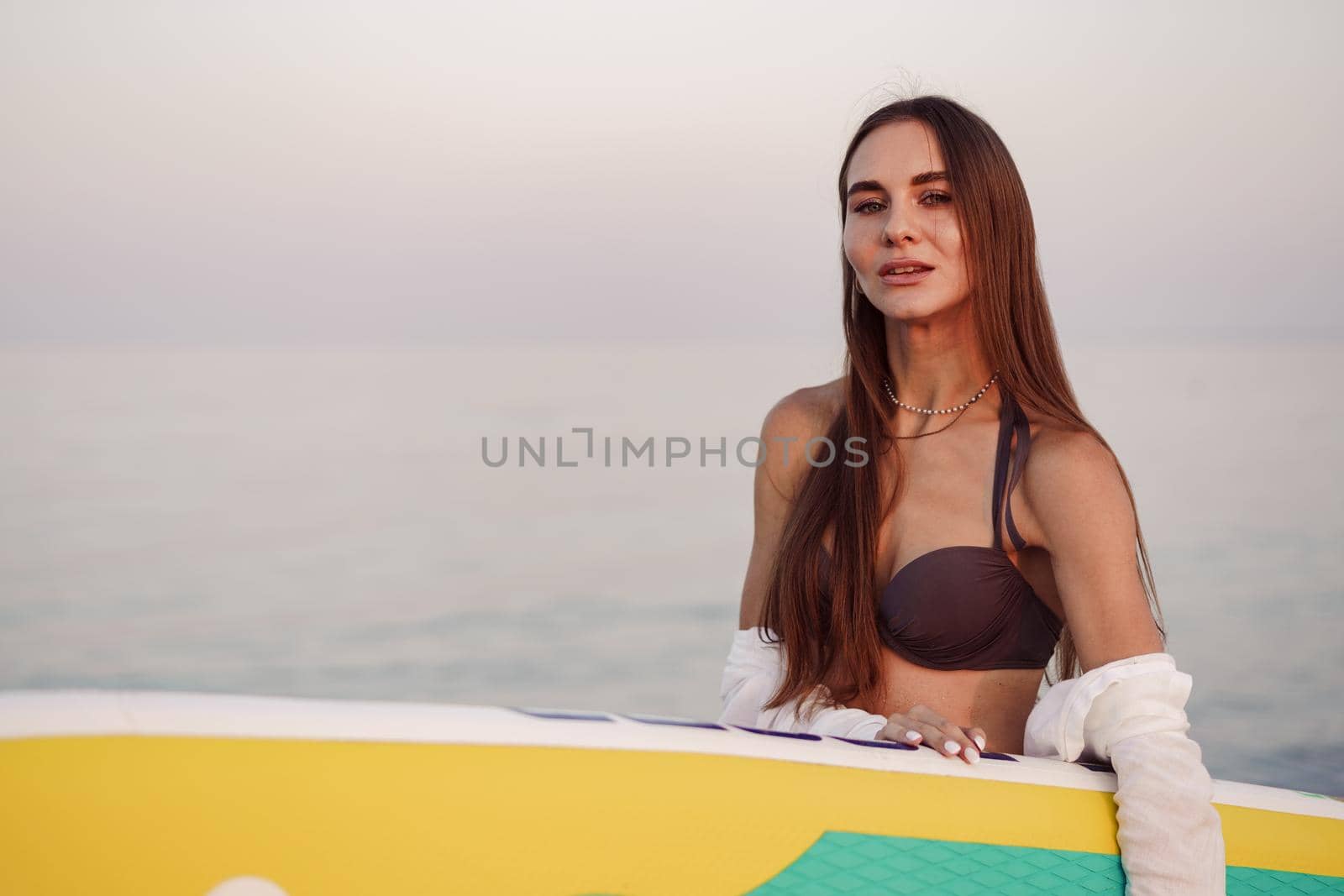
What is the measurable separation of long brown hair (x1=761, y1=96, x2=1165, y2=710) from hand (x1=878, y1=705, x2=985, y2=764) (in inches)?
9.2

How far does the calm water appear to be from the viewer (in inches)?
185

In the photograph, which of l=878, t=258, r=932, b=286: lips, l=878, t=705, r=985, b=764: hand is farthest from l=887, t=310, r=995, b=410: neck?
l=878, t=705, r=985, b=764: hand

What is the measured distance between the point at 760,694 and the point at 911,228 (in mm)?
690

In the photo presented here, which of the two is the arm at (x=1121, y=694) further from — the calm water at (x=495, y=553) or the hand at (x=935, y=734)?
the calm water at (x=495, y=553)

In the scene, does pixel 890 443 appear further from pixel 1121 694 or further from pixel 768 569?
pixel 1121 694

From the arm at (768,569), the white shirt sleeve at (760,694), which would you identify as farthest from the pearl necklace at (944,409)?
the white shirt sleeve at (760,694)

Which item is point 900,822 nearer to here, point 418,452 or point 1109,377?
point 418,452

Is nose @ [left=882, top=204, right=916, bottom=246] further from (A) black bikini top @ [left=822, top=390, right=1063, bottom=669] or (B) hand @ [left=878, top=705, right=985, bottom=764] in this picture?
(B) hand @ [left=878, top=705, right=985, bottom=764]

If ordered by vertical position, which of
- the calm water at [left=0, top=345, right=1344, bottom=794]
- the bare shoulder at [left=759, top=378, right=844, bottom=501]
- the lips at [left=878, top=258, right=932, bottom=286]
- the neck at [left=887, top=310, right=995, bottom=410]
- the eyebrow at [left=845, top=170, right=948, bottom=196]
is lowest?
the calm water at [left=0, top=345, right=1344, bottom=794]

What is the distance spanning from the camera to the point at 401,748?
1.30 meters

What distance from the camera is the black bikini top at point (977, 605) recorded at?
70.4 inches

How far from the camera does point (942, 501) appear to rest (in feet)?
6.18

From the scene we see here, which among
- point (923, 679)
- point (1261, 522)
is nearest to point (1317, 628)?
point (1261, 522)

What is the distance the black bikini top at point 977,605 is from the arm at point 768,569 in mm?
155
